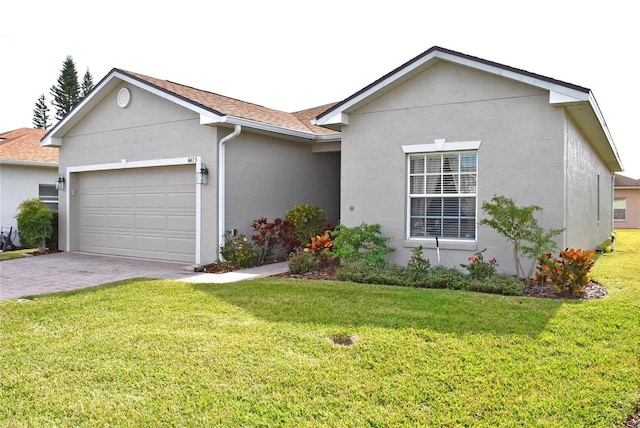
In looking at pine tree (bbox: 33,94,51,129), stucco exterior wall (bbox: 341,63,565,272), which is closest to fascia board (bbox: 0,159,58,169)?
stucco exterior wall (bbox: 341,63,565,272)

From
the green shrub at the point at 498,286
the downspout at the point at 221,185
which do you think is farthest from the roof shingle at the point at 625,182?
the downspout at the point at 221,185

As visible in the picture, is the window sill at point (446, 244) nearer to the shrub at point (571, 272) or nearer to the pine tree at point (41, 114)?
the shrub at point (571, 272)

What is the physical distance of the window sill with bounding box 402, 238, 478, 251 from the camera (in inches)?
376

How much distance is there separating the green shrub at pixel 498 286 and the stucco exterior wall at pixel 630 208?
31827 mm

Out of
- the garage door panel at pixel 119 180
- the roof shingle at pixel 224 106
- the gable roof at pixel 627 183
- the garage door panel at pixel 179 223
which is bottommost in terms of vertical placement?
the garage door panel at pixel 179 223

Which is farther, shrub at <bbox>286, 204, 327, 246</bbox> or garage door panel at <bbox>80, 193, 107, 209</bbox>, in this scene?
garage door panel at <bbox>80, 193, 107, 209</bbox>

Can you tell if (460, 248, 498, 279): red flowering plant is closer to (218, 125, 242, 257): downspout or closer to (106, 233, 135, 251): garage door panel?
(218, 125, 242, 257): downspout

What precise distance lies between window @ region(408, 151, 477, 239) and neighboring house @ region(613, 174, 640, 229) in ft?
98.6

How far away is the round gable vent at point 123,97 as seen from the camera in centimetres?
1319

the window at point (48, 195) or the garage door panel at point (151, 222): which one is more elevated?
the window at point (48, 195)

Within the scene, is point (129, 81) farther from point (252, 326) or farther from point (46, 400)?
point (46, 400)

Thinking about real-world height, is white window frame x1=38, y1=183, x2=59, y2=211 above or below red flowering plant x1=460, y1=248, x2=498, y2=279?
above

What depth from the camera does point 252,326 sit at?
596cm

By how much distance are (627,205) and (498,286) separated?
108 ft
